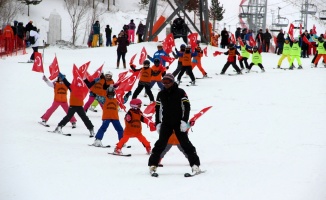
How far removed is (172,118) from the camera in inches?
315

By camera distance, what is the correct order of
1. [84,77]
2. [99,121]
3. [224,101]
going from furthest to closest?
[224,101] → [99,121] → [84,77]

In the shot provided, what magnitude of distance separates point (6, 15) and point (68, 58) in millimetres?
20650

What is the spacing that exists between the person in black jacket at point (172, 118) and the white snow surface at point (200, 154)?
12.1 inches

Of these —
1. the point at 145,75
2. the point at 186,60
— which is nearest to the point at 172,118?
the point at 145,75

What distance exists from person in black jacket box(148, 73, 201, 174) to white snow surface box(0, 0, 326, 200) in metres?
0.31

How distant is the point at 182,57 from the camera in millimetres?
19375

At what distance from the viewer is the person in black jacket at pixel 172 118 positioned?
7914mm

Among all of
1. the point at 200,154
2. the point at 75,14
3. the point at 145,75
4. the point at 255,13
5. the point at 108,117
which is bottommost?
the point at 200,154

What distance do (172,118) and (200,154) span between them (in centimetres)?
226

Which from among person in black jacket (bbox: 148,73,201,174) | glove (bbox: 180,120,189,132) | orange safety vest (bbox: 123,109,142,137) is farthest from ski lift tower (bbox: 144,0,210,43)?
glove (bbox: 180,120,189,132)

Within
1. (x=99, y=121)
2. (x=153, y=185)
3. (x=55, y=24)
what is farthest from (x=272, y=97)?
(x=55, y=24)

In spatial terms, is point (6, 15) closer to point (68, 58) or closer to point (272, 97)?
point (68, 58)

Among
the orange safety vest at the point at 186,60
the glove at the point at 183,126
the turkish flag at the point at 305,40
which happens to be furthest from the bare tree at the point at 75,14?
the glove at the point at 183,126

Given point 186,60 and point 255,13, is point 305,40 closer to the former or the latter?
point 255,13
